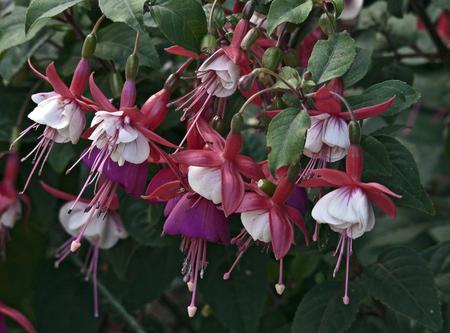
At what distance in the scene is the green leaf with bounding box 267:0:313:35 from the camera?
2.94 ft

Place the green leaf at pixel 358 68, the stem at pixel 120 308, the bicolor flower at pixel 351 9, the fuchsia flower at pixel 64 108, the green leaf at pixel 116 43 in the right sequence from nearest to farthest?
the fuchsia flower at pixel 64 108, the green leaf at pixel 358 68, the green leaf at pixel 116 43, the bicolor flower at pixel 351 9, the stem at pixel 120 308

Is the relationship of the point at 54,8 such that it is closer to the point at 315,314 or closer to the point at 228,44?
the point at 228,44

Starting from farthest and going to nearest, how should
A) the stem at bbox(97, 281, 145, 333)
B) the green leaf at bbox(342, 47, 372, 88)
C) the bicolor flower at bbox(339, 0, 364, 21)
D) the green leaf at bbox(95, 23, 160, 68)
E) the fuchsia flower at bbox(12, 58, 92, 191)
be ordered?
1. the stem at bbox(97, 281, 145, 333)
2. the bicolor flower at bbox(339, 0, 364, 21)
3. the green leaf at bbox(95, 23, 160, 68)
4. the green leaf at bbox(342, 47, 372, 88)
5. the fuchsia flower at bbox(12, 58, 92, 191)

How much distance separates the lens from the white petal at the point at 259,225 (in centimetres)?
89

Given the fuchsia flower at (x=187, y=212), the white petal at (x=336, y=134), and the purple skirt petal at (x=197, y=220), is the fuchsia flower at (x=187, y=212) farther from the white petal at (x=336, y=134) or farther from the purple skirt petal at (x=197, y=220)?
the white petal at (x=336, y=134)

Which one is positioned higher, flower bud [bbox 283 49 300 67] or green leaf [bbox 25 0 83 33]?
green leaf [bbox 25 0 83 33]

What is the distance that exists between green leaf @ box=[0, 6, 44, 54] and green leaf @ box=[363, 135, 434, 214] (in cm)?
48

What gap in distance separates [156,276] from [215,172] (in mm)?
561

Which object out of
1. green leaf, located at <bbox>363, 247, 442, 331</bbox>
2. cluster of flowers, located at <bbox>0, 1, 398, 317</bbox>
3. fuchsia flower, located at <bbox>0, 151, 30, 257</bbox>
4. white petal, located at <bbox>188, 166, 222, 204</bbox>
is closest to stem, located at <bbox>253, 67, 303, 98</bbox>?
cluster of flowers, located at <bbox>0, 1, 398, 317</bbox>

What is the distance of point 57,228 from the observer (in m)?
1.57

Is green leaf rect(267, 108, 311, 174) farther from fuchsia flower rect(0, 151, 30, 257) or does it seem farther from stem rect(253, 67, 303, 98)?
fuchsia flower rect(0, 151, 30, 257)

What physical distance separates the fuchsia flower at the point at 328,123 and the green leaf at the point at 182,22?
144 millimetres

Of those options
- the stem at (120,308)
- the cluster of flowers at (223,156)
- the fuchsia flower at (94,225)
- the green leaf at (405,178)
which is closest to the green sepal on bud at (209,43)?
the cluster of flowers at (223,156)

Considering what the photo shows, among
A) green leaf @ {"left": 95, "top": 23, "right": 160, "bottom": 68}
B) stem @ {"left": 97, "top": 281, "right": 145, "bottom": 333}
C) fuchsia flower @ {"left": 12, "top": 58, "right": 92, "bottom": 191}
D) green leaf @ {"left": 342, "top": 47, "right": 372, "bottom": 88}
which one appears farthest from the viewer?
stem @ {"left": 97, "top": 281, "right": 145, "bottom": 333}
